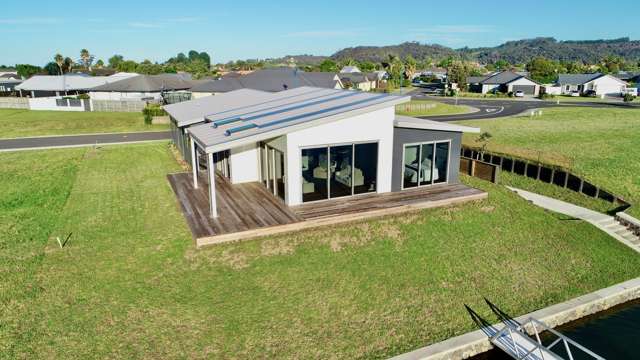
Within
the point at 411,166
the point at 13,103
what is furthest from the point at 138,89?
the point at 411,166

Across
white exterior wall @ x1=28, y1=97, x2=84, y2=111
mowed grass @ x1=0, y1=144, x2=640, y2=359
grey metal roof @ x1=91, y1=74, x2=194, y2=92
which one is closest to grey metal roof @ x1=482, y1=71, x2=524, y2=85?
grey metal roof @ x1=91, y1=74, x2=194, y2=92

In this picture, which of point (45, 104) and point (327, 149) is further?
point (45, 104)

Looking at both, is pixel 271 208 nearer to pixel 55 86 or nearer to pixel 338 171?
pixel 338 171

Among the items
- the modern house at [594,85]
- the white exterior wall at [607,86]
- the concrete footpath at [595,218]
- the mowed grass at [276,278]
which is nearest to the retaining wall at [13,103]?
the mowed grass at [276,278]

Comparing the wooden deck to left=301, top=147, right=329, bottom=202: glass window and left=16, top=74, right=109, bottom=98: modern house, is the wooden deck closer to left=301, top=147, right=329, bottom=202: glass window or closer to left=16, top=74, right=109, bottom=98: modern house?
left=301, top=147, right=329, bottom=202: glass window

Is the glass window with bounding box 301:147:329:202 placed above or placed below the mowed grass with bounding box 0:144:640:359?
above
